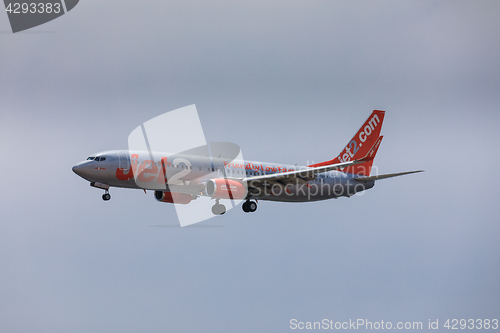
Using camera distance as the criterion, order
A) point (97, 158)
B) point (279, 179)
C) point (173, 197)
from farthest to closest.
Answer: point (173, 197) → point (279, 179) → point (97, 158)

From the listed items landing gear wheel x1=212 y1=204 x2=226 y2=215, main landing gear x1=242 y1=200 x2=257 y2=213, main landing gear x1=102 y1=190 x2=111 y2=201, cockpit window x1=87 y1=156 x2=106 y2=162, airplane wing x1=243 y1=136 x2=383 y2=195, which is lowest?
main landing gear x1=242 y1=200 x2=257 y2=213

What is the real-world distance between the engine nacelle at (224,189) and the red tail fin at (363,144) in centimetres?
1434

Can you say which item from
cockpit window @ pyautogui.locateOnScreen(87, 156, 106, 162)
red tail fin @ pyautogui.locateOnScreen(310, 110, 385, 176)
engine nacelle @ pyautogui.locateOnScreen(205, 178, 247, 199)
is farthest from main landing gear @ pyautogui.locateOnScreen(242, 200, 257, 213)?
cockpit window @ pyautogui.locateOnScreen(87, 156, 106, 162)

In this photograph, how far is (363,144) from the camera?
215ft

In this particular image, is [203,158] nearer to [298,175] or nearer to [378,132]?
[298,175]

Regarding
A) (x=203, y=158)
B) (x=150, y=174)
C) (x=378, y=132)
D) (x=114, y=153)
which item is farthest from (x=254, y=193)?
(x=378, y=132)

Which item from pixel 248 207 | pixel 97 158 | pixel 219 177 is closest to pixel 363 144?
pixel 248 207

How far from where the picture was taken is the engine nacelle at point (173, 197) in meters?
58.0

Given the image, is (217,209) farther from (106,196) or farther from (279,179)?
(106,196)

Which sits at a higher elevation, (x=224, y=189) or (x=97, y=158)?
(x=97, y=158)

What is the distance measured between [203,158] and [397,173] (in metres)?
18.3

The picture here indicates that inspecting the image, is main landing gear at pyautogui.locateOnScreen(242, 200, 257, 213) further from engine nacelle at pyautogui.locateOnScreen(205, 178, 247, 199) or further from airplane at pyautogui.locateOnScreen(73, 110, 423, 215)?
engine nacelle at pyautogui.locateOnScreen(205, 178, 247, 199)

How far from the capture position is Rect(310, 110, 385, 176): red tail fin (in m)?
64.1

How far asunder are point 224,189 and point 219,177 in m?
2.68
